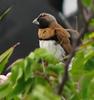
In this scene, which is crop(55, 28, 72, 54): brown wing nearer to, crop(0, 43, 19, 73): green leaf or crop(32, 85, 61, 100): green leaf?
crop(0, 43, 19, 73): green leaf

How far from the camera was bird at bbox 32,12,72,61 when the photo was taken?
296 cm

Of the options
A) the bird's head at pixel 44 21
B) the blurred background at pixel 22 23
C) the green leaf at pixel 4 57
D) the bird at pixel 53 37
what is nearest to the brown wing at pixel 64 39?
the bird at pixel 53 37

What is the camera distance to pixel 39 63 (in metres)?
0.97

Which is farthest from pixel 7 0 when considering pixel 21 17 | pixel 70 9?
pixel 70 9

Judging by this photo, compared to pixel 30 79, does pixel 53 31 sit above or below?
below

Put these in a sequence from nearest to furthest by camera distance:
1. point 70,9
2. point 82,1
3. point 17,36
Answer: point 82,1 → point 17,36 → point 70,9

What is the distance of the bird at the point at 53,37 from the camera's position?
9.71 ft

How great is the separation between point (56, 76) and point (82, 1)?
16 centimetres

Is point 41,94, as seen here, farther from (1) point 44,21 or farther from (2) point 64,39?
(1) point 44,21

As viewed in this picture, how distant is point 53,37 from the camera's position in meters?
3.09

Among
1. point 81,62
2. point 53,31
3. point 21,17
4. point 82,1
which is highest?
point 82,1

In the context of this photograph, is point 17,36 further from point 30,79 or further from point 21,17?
point 30,79

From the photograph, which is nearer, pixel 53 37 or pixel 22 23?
pixel 53 37

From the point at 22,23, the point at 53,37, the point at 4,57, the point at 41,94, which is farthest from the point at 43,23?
the point at 41,94
